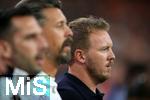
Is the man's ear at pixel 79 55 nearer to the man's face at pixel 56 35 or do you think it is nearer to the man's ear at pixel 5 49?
the man's face at pixel 56 35

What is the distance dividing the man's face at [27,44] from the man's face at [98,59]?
1.47 feet

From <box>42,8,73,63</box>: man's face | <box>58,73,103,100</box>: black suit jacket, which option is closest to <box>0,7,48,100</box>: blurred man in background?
<box>42,8,73,63</box>: man's face

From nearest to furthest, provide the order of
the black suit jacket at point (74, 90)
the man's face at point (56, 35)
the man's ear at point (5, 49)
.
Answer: the man's ear at point (5, 49), the man's face at point (56, 35), the black suit jacket at point (74, 90)

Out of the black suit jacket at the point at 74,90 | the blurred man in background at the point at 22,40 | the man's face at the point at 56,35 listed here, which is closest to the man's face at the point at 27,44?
the blurred man in background at the point at 22,40

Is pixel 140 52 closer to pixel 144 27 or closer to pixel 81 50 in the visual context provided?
pixel 144 27

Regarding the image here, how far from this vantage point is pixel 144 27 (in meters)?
3.53

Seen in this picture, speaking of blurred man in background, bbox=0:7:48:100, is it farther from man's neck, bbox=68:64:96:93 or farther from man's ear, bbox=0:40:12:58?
man's neck, bbox=68:64:96:93

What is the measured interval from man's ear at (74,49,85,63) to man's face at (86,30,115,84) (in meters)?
0.01

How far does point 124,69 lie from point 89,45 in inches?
58.1

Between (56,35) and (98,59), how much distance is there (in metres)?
0.29

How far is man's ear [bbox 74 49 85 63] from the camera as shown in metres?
1.67

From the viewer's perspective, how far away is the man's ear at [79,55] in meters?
1.67

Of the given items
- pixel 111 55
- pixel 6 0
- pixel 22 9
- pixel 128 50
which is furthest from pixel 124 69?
pixel 22 9

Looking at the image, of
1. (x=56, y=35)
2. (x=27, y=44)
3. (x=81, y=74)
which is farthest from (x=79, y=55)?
(x=27, y=44)
